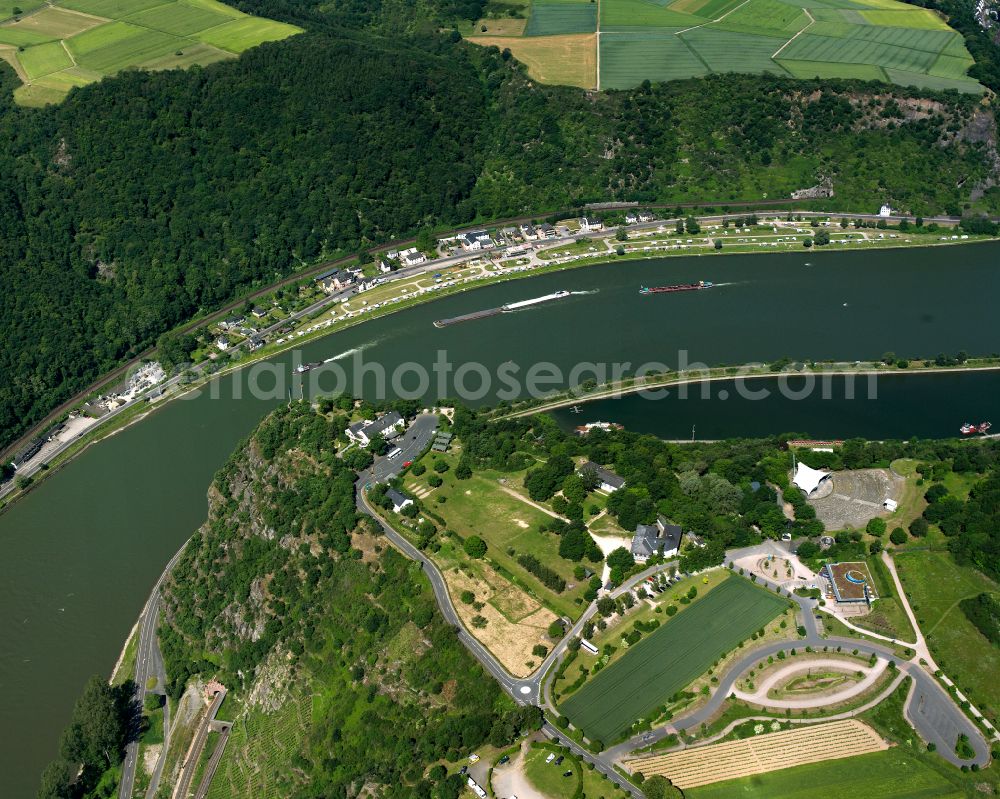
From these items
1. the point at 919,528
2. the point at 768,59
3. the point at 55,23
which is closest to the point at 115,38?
the point at 55,23

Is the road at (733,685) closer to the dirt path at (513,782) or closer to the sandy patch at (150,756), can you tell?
the dirt path at (513,782)

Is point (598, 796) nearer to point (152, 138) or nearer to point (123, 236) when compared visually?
point (123, 236)

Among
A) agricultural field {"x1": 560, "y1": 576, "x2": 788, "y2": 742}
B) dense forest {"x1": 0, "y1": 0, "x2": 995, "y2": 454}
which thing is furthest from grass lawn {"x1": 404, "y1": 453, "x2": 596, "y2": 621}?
dense forest {"x1": 0, "y1": 0, "x2": 995, "y2": 454}

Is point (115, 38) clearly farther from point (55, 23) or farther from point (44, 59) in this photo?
point (55, 23)

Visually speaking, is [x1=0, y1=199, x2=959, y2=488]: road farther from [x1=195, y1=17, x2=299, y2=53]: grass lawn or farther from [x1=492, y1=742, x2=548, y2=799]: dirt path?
[x1=492, y1=742, x2=548, y2=799]: dirt path

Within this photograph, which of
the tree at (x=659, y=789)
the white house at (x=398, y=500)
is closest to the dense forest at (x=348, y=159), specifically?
the white house at (x=398, y=500)
